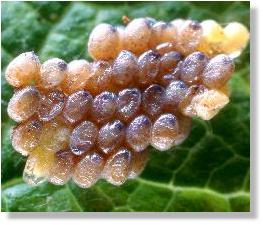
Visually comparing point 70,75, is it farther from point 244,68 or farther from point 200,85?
point 244,68

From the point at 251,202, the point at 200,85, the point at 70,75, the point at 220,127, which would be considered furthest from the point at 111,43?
the point at 251,202

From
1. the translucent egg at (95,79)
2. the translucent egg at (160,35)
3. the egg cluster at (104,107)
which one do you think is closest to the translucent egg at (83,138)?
the egg cluster at (104,107)

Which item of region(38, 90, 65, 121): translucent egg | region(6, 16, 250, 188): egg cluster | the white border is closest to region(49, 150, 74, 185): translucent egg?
region(6, 16, 250, 188): egg cluster

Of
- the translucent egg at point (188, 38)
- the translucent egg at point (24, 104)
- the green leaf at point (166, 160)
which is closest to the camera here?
the translucent egg at point (24, 104)

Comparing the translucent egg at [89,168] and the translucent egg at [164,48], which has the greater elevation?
the translucent egg at [164,48]

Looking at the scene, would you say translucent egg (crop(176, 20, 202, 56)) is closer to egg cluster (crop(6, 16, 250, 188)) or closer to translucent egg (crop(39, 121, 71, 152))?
egg cluster (crop(6, 16, 250, 188))

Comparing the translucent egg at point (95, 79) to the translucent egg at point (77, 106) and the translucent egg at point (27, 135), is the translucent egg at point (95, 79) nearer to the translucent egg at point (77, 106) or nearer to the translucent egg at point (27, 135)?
the translucent egg at point (77, 106)
